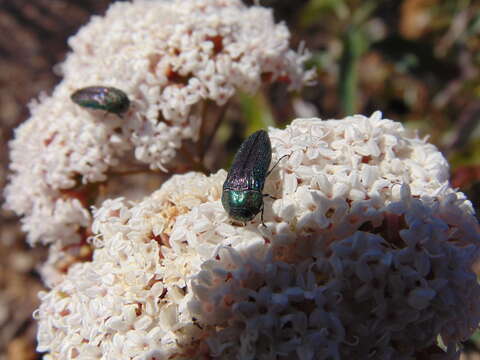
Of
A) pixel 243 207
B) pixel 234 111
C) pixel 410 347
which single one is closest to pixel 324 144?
pixel 243 207

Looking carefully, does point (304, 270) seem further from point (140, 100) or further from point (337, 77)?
point (337, 77)

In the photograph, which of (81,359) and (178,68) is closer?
(81,359)

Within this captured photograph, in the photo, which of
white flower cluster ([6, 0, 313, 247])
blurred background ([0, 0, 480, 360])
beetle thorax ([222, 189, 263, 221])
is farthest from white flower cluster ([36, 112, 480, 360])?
blurred background ([0, 0, 480, 360])

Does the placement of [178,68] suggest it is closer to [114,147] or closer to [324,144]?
[114,147]

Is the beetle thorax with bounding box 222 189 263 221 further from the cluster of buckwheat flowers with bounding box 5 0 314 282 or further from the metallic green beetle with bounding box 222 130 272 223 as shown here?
the cluster of buckwheat flowers with bounding box 5 0 314 282

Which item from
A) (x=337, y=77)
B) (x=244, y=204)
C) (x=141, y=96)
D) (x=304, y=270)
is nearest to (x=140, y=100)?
(x=141, y=96)

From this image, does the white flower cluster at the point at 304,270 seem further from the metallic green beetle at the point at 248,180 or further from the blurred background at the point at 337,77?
the blurred background at the point at 337,77
